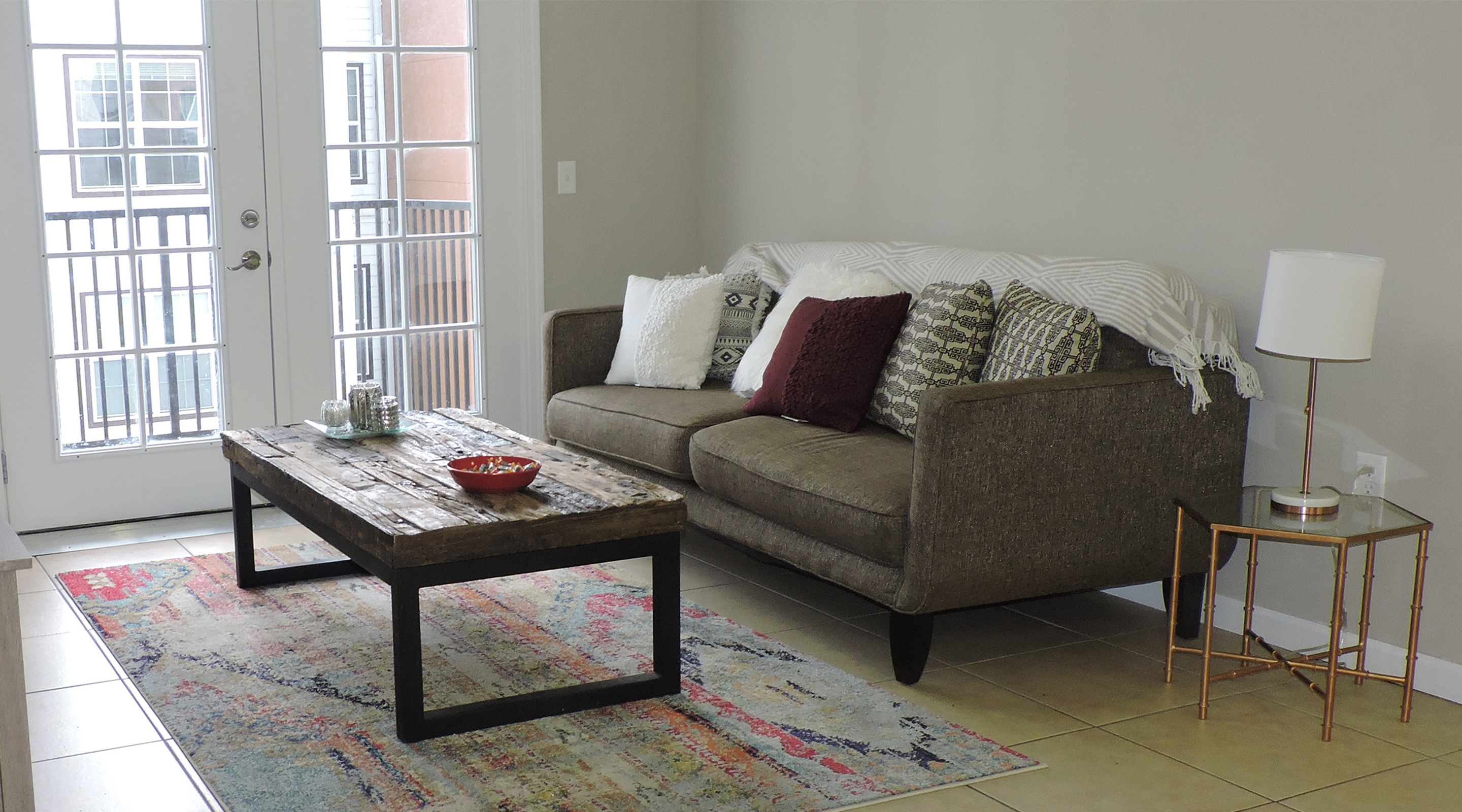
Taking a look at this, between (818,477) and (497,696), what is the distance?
86 cm

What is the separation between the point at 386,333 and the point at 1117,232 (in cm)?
250

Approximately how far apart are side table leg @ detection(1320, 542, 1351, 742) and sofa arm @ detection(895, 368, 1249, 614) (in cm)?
46

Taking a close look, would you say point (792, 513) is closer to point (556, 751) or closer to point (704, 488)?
point (704, 488)

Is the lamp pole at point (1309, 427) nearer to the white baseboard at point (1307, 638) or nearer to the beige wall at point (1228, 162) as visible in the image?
the beige wall at point (1228, 162)

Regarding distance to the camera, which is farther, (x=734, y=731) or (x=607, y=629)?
(x=607, y=629)

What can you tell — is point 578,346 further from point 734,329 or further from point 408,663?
point 408,663

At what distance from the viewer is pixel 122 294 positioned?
13.7 feet

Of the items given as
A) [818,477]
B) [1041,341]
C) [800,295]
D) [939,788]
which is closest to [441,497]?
[818,477]

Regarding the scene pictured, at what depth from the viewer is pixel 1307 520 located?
2.71 m

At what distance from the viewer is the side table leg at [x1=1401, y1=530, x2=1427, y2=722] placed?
8.86ft

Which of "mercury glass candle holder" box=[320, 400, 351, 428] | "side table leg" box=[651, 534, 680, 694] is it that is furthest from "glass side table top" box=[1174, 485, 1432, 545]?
"mercury glass candle holder" box=[320, 400, 351, 428]

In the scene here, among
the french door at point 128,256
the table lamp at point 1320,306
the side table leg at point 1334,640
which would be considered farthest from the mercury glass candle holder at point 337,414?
the side table leg at point 1334,640

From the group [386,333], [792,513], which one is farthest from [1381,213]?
[386,333]

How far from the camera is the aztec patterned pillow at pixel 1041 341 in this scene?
10.0ft
